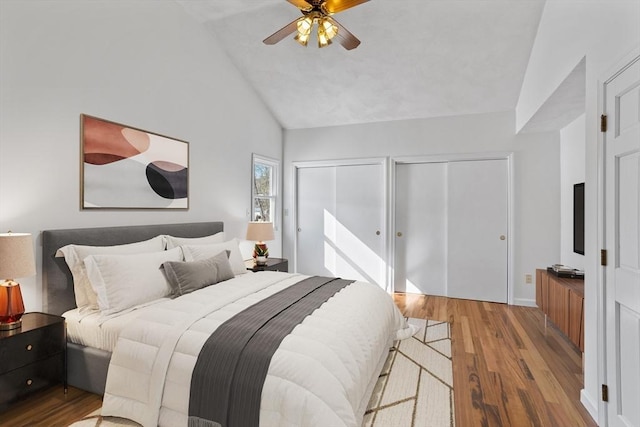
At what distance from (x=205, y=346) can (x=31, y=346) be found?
3.61 ft

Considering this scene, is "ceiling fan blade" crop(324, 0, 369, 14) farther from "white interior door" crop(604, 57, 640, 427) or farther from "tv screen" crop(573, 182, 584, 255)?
"tv screen" crop(573, 182, 584, 255)

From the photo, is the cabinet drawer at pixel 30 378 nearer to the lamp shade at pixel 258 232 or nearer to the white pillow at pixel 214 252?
the white pillow at pixel 214 252

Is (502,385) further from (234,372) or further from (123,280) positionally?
(123,280)

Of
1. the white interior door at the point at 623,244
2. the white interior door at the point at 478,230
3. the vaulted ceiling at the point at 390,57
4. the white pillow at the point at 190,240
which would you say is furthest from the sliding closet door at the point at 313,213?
the white interior door at the point at 623,244

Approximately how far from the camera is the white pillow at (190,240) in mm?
3042

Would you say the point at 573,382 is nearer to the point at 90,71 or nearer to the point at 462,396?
the point at 462,396

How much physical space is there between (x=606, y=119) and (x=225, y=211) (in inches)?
142

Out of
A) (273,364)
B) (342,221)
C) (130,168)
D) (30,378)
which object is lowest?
(30,378)

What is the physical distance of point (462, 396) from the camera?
2.22 meters

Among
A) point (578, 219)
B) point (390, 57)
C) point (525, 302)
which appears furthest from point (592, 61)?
point (525, 302)

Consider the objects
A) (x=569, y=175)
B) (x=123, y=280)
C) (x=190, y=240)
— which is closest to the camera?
(x=123, y=280)

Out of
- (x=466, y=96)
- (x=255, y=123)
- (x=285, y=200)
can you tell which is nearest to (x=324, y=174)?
(x=285, y=200)

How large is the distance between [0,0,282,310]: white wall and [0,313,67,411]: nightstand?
40 cm

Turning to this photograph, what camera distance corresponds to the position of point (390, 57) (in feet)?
12.8
